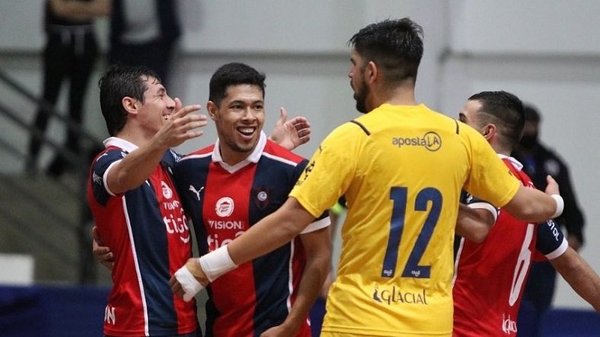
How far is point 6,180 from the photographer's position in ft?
32.9

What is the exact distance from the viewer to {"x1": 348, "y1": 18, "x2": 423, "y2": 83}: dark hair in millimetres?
4707

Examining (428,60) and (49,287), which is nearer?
(49,287)

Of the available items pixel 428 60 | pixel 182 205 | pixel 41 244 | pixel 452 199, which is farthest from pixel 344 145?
pixel 41 244

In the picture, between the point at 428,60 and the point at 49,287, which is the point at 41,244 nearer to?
the point at 49,287

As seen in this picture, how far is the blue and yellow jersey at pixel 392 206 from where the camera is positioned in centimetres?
461

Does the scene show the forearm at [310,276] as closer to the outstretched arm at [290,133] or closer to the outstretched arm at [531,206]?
the outstretched arm at [290,133]

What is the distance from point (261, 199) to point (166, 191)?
1.23 ft

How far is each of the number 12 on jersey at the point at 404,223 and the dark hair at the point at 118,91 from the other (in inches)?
53.4

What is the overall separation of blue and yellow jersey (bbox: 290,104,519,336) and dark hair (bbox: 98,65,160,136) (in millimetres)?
1133

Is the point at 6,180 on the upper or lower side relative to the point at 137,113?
lower

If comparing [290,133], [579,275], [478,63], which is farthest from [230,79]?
[478,63]

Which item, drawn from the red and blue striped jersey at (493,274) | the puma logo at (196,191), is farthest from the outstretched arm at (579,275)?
the puma logo at (196,191)

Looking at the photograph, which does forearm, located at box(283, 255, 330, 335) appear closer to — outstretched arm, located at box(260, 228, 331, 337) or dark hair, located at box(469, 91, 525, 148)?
outstretched arm, located at box(260, 228, 331, 337)

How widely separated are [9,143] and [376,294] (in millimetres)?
6183
